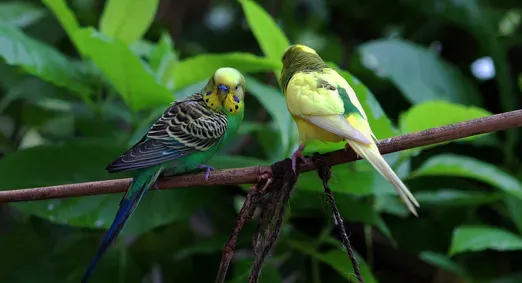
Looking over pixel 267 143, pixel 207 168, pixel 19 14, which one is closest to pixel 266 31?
pixel 267 143

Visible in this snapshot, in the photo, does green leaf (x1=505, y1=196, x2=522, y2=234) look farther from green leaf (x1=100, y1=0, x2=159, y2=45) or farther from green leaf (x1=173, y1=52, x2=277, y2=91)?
green leaf (x1=100, y1=0, x2=159, y2=45)

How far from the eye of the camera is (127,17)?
89 centimetres

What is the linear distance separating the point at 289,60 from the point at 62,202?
35 cm

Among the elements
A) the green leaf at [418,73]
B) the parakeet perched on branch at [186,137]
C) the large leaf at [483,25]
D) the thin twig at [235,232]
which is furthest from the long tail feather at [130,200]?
the large leaf at [483,25]

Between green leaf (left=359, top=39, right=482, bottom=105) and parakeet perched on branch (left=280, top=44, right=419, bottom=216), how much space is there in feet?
1.64

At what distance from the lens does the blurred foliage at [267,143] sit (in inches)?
31.2

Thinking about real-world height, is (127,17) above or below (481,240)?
above

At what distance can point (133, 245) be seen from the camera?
3.33 ft

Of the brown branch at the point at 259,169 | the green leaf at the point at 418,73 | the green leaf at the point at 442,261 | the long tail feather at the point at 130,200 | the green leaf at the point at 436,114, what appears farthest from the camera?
the green leaf at the point at 418,73

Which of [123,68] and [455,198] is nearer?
[123,68]

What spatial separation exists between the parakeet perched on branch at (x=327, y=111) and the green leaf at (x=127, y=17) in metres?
0.38

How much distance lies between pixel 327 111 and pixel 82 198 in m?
0.40

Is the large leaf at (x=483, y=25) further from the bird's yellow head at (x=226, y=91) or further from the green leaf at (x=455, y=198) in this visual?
the bird's yellow head at (x=226, y=91)

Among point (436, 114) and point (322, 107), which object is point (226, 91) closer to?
point (322, 107)
